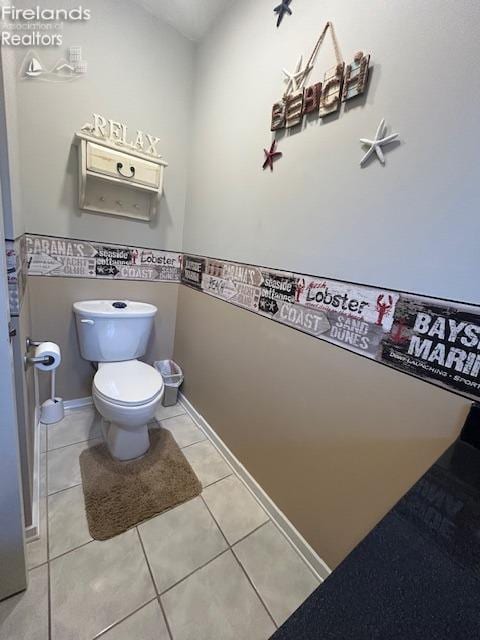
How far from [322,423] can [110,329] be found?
1.30m

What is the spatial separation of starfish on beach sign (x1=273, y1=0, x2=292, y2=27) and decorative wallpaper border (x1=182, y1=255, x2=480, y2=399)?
104 centimetres

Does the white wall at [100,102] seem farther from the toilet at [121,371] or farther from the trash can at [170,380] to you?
the trash can at [170,380]

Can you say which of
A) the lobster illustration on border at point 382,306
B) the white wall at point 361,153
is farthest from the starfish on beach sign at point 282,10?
the lobster illustration on border at point 382,306

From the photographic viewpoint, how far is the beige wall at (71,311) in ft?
5.26

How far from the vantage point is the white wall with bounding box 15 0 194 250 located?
137 centimetres

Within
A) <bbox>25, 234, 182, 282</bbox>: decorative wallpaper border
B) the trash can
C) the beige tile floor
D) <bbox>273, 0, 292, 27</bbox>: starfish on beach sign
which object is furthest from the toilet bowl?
<bbox>273, 0, 292, 27</bbox>: starfish on beach sign

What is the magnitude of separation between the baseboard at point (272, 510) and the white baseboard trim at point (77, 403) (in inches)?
31.7

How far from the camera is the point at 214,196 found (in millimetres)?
1583

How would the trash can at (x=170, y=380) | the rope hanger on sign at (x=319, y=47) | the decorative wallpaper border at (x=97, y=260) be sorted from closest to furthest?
1. the rope hanger on sign at (x=319, y=47)
2. the decorative wallpaper border at (x=97, y=260)
3. the trash can at (x=170, y=380)

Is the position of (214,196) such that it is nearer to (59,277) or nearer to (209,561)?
(59,277)

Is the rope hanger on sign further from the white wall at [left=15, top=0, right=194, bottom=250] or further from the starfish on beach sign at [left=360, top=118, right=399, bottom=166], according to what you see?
the white wall at [left=15, top=0, right=194, bottom=250]

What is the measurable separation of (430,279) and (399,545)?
65cm

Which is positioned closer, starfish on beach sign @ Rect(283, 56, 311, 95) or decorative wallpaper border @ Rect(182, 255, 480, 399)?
decorative wallpaper border @ Rect(182, 255, 480, 399)

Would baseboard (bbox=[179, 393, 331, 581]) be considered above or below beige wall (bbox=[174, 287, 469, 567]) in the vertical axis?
below
